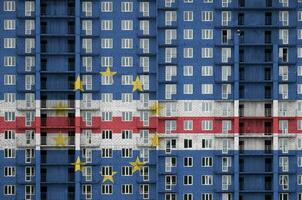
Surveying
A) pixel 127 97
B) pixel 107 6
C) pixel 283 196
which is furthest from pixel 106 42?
pixel 283 196

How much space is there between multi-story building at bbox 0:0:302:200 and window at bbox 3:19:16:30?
205mm

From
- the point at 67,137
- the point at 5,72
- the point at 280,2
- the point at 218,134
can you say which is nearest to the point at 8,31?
the point at 5,72

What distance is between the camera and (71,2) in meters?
92.9

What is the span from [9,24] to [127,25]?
673 inches

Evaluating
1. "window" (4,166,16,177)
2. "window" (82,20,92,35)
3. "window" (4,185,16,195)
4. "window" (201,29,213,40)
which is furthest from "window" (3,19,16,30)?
"window" (201,29,213,40)

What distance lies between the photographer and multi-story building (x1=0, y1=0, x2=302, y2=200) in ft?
300

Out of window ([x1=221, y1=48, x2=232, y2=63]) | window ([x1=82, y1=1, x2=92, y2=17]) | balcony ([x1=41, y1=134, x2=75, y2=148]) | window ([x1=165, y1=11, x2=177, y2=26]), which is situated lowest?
balcony ([x1=41, y1=134, x2=75, y2=148])

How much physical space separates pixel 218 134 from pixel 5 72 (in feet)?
105

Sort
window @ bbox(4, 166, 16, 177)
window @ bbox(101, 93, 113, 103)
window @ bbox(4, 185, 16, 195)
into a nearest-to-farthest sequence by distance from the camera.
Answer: window @ bbox(4, 185, 16, 195) → window @ bbox(4, 166, 16, 177) → window @ bbox(101, 93, 113, 103)

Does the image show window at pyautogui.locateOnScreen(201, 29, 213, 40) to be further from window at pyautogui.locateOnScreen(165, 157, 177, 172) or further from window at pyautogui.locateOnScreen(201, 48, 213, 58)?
window at pyautogui.locateOnScreen(165, 157, 177, 172)

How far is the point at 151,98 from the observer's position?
92.6 metres

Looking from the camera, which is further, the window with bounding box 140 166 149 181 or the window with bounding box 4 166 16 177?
the window with bounding box 140 166 149 181

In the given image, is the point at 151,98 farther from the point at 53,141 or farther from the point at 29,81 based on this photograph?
the point at 29,81

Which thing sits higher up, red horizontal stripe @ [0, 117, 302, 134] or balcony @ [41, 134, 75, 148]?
red horizontal stripe @ [0, 117, 302, 134]
